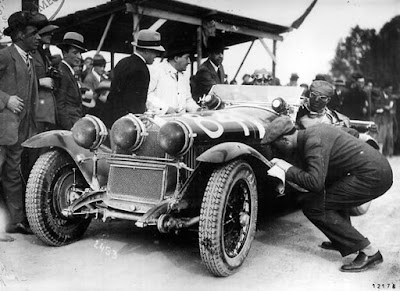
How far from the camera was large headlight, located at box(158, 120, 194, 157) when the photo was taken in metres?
3.12

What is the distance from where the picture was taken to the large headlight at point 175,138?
3.12 m

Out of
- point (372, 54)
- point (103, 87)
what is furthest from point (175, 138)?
point (372, 54)

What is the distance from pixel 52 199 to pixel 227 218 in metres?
1.54

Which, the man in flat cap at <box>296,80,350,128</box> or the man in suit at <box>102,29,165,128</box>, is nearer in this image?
the man in suit at <box>102,29,165,128</box>

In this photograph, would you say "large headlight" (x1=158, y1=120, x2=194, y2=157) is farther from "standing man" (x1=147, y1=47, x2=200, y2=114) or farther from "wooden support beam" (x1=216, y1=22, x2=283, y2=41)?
"wooden support beam" (x1=216, y1=22, x2=283, y2=41)

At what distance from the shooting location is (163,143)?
314 centimetres

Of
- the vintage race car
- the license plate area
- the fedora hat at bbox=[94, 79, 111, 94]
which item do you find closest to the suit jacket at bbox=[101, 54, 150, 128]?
the vintage race car

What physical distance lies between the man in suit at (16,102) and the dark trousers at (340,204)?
106 inches

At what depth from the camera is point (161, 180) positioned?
3.32 metres

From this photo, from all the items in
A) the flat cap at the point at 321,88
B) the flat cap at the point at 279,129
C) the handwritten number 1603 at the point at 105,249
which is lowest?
the handwritten number 1603 at the point at 105,249

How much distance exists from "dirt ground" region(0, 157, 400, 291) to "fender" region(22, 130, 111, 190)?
1.97 feet

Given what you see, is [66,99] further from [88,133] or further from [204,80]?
[204,80]

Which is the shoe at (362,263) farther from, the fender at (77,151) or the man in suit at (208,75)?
the man in suit at (208,75)

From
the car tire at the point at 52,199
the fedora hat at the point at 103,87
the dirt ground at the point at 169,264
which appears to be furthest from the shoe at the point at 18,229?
the fedora hat at the point at 103,87
